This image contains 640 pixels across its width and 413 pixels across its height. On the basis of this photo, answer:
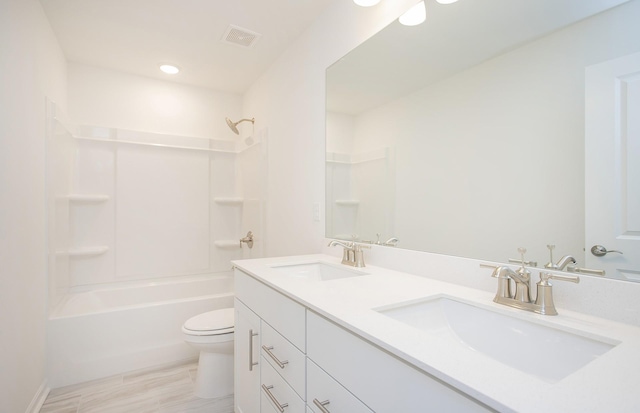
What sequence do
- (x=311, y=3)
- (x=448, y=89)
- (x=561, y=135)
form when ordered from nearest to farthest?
1. (x=561, y=135)
2. (x=448, y=89)
3. (x=311, y=3)

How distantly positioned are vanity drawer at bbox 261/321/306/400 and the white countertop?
19cm

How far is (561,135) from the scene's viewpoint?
862mm

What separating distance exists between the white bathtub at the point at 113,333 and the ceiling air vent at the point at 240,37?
81.7 inches

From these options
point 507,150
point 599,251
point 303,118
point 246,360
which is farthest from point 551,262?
point 303,118

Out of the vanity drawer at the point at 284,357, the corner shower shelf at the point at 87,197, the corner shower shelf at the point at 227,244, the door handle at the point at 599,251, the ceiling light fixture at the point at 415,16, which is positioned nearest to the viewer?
the door handle at the point at 599,251

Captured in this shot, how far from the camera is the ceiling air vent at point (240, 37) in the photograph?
212 centimetres

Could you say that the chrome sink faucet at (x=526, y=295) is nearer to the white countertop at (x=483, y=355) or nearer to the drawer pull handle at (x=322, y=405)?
the white countertop at (x=483, y=355)

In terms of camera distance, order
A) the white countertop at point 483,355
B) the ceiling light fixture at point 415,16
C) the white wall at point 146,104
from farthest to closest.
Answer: the white wall at point 146,104, the ceiling light fixture at point 415,16, the white countertop at point 483,355

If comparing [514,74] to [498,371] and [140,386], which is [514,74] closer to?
[498,371]

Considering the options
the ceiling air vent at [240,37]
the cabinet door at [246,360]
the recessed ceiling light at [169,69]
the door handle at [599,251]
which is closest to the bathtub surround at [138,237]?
the recessed ceiling light at [169,69]

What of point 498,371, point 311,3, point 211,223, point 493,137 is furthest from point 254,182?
point 498,371

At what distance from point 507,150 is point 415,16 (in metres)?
0.76

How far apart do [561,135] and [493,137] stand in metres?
0.20

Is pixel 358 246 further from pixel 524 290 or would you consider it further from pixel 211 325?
pixel 211 325
